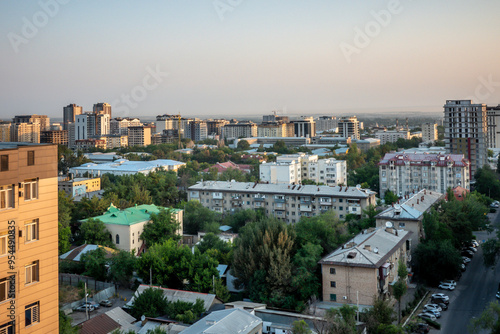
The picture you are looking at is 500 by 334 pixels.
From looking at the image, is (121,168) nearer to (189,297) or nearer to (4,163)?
(189,297)

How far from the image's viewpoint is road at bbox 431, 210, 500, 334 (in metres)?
8.05

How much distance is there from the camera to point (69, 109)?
7012 centimetres

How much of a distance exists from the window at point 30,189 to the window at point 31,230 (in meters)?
0.19

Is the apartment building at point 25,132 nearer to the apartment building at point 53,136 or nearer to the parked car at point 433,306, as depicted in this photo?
the apartment building at point 53,136

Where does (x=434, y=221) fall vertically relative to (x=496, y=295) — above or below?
above

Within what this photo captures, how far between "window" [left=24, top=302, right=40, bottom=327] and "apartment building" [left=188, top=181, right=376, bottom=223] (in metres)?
11.9

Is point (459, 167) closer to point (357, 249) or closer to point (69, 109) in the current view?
point (357, 249)

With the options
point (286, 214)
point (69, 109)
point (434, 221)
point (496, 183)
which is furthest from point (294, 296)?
point (69, 109)

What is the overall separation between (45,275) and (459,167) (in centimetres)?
1823

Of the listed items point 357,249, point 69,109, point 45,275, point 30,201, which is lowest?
point 357,249

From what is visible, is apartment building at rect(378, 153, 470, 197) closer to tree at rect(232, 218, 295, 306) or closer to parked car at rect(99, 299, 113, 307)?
tree at rect(232, 218, 295, 306)

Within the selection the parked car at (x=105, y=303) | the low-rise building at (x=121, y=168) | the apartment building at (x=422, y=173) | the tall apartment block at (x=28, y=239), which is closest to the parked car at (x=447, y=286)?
the parked car at (x=105, y=303)

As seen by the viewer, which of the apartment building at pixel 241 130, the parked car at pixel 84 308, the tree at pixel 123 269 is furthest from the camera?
the apartment building at pixel 241 130

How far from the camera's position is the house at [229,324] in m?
6.22
